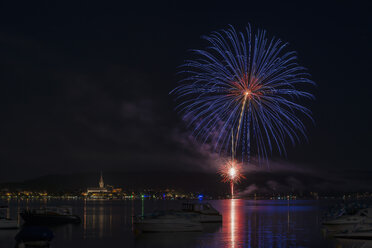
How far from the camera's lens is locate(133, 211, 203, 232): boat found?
4356 centimetres

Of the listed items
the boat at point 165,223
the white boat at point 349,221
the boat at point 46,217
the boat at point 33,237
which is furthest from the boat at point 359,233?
the boat at point 46,217

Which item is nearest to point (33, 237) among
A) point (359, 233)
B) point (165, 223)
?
point (165, 223)

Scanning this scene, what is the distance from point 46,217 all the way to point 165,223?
19003 mm

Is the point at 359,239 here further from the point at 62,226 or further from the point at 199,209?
the point at 62,226

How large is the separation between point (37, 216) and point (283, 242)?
98.6 ft

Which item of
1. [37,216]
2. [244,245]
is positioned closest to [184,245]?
[244,245]

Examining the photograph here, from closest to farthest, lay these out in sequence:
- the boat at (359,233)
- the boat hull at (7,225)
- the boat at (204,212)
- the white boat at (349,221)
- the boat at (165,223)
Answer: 1. the boat at (359,233)
2. the boat at (165,223)
3. the white boat at (349,221)
4. the boat hull at (7,225)
5. the boat at (204,212)

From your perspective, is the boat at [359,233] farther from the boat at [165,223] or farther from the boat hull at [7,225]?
the boat hull at [7,225]

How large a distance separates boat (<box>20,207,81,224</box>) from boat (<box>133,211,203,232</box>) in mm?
15235

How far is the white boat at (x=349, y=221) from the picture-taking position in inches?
1741

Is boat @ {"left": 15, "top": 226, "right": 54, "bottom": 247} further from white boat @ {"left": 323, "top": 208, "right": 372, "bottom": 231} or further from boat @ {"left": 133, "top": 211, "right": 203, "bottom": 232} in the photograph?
white boat @ {"left": 323, "top": 208, "right": 372, "bottom": 231}

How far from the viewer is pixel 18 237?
101 ft

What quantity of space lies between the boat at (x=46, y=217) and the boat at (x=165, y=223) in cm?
1524

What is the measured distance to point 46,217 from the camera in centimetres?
5656
